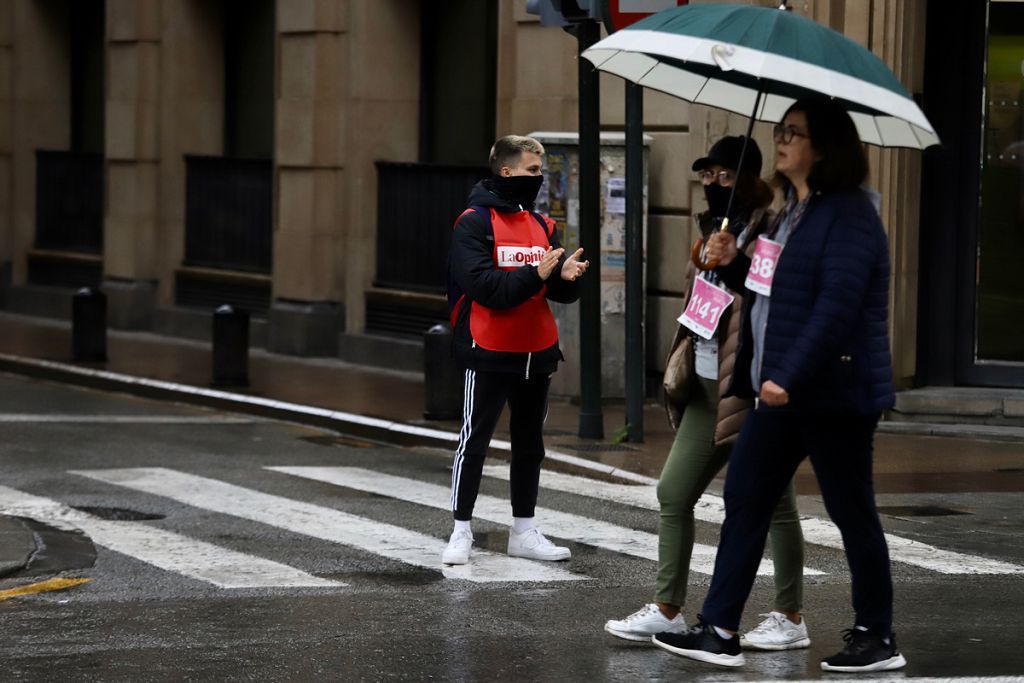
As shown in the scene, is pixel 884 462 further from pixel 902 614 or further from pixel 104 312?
pixel 104 312

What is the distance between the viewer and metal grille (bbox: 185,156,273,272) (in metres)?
19.8

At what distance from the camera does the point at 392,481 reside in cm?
1110

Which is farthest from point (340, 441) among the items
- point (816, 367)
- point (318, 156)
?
point (816, 367)

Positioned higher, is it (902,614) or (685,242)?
(685,242)

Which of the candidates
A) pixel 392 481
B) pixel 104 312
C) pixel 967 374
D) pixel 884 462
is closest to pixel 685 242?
pixel 967 374

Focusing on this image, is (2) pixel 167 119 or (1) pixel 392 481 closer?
(1) pixel 392 481

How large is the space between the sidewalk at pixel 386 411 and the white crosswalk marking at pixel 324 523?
2.09 m

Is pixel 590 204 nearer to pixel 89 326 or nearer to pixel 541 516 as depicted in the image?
pixel 541 516

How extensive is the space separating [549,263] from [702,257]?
1.55 m

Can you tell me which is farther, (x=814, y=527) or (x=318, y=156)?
(x=318, y=156)

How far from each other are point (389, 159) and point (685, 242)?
14.1 ft

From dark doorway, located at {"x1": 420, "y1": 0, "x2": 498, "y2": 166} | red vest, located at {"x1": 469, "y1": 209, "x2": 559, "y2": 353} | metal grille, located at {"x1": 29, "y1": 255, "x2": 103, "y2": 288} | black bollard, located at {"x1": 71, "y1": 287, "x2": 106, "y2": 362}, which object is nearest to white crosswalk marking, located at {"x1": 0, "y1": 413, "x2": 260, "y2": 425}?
black bollard, located at {"x1": 71, "y1": 287, "x2": 106, "y2": 362}

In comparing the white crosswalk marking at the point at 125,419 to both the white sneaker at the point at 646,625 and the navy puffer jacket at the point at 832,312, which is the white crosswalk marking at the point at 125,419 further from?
the navy puffer jacket at the point at 832,312

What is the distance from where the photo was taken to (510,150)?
834cm
